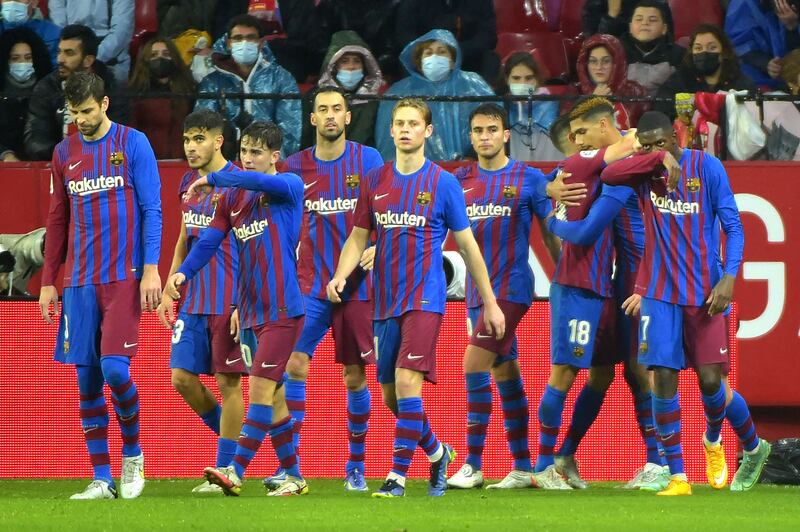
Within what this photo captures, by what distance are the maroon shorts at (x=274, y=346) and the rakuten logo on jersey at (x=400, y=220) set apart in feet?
2.38

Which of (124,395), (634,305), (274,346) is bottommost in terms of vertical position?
(124,395)

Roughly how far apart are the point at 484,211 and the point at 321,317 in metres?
1.13

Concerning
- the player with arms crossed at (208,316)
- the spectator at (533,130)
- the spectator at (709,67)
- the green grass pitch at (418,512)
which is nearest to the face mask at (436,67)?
the spectator at (533,130)

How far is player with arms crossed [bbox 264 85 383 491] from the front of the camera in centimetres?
915

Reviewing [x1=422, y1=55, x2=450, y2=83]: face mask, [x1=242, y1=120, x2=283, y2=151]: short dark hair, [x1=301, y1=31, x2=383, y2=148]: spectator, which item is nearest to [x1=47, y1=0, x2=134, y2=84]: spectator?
[x1=301, y1=31, x2=383, y2=148]: spectator

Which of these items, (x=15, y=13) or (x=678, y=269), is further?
(x=15, y=13)

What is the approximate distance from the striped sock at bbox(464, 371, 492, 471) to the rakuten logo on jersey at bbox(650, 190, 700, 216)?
1.50 m

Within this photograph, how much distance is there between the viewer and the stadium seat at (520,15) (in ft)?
45.9

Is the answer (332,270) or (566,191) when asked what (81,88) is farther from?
(566,191)

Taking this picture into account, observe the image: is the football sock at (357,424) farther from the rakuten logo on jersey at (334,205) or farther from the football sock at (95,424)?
the football sock at (95,424)

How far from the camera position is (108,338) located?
8281mm

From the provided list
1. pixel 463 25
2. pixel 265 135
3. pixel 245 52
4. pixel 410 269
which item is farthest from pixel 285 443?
pixel 463 25

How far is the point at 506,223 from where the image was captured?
9305 mm

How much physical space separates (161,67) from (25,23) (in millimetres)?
1629
